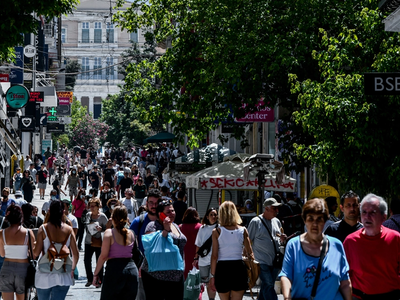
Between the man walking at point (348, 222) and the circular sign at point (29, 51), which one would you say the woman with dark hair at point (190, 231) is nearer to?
the man walking at point (348, 222)

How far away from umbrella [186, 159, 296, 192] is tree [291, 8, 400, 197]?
3027 mm

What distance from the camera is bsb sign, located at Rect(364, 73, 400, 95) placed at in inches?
363

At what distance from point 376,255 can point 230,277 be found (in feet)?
9.60

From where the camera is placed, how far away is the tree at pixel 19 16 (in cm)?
1377

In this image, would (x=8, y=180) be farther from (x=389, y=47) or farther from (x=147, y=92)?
(x=389, y=47)

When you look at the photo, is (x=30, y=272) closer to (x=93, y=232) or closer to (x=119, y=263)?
(x=119, y=263)

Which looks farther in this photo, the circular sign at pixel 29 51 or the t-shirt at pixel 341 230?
the circular sign at pixel 29 51

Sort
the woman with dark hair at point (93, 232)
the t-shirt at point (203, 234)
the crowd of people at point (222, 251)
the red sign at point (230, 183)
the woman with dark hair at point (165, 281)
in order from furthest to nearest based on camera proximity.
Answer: the red sign at point (230, 183)
the woman with dark hair at point (93, 232)
the t-shirt at point (203, 234)
the woman with dark hair at point (165, 281)
the crowd of people at point (222, 251)

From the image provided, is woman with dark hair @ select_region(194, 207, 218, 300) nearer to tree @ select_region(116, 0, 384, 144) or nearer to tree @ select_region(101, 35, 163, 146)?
tree @ select_region(116, 0, 384, 144)

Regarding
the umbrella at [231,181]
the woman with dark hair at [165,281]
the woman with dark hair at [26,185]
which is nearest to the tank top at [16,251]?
the woman with dark hair at [165,281]

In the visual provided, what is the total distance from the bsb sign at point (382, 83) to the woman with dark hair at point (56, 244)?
3.65m

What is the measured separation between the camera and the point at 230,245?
31.7 ft

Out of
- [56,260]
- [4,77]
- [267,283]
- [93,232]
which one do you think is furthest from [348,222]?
[4,77]

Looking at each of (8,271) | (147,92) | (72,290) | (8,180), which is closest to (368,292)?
(8,271)
